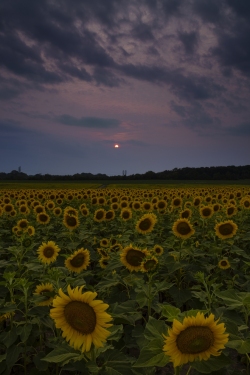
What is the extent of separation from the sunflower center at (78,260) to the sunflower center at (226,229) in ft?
10.6

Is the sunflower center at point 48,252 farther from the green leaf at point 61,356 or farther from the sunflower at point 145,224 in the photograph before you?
the green leaf at point 61,356

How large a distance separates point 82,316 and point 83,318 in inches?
0.5

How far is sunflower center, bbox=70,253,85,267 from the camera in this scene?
478 centimetres

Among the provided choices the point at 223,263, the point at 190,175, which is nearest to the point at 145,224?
the point at 223,263

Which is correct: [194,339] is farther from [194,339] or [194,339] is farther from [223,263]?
[223,263]

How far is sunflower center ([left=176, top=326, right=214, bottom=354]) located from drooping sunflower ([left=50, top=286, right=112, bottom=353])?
0.47 meters

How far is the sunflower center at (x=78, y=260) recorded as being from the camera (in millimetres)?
4777

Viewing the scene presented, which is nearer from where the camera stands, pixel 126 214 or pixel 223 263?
pixel 223 263

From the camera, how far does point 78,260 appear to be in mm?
4797

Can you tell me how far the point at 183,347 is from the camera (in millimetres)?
1889

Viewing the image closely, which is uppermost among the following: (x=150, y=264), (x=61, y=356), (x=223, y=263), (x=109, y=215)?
(x=150, y=264)

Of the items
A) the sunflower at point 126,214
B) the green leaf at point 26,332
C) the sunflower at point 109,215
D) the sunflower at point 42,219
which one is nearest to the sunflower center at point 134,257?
the green leaf at point 26,332

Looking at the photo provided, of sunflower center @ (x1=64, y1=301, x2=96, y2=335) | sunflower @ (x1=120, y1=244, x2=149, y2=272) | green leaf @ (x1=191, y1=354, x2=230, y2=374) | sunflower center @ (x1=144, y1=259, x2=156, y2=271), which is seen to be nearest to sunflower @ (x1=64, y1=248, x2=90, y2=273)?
sunflower @ (x1=120, y1=244, x2=149, y2=272)

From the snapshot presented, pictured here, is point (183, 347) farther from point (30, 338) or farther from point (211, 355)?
point (30, 338)
